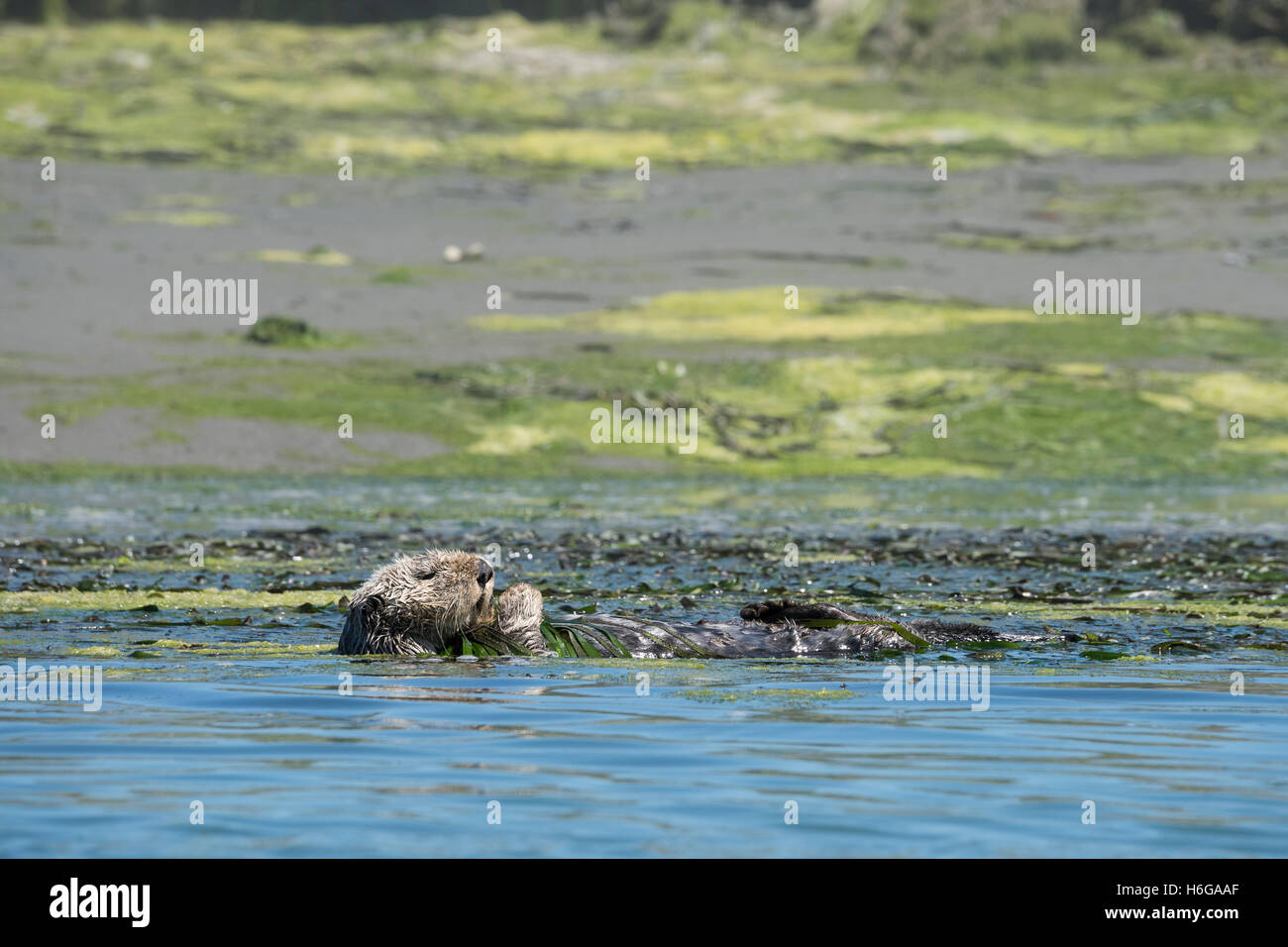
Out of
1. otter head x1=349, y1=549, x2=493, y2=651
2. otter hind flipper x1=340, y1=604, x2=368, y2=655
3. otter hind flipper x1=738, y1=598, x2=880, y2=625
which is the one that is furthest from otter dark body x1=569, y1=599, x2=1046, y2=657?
otter hind flipper x1=340, y1=604, x2=368, y2=655

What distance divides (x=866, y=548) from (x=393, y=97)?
60.7 meters

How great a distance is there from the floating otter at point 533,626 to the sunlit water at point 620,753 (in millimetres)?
167

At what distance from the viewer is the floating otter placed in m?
9.38

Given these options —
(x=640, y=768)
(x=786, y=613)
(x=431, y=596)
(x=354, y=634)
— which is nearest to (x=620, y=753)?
(x=640, y=768)

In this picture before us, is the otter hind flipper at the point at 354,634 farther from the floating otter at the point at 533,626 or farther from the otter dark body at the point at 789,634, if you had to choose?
the otter dark body at the point at 789,634

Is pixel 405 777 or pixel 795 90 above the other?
pixel 795 90

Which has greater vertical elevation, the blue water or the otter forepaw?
the otter forepaw

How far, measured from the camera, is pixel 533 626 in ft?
32.0

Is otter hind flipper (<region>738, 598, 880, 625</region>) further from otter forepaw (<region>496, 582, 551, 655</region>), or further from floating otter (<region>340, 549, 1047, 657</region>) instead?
otter forepaw (<region>496, 582, 551, 655</region>)

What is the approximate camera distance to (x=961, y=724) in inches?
310

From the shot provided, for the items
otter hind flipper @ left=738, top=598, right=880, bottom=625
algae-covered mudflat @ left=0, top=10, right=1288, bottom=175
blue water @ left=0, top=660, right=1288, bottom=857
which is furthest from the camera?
algae-covered mudflat @ left=0, top=10, right=1288, bottom=175

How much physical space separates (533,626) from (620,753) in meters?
2.79
